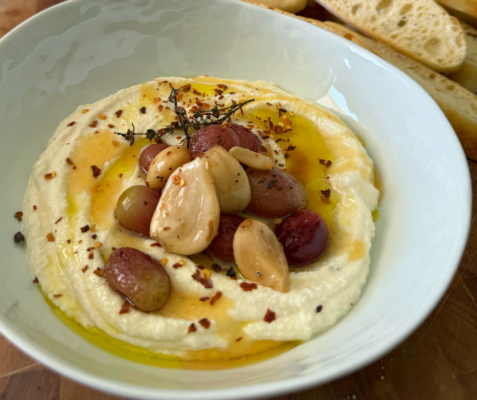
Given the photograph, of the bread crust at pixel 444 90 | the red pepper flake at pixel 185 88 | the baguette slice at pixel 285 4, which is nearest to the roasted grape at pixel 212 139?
the red pepper flake at pixel 185 88

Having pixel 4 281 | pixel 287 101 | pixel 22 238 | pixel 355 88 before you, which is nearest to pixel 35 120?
pixel 22 238

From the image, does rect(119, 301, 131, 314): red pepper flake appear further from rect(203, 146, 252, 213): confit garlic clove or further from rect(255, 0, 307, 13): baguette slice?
rect(255, 0, 307, 13): baguette slice

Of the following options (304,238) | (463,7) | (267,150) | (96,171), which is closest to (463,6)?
(463,7)

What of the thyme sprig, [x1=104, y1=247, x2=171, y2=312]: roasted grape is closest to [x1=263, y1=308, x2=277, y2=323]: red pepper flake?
[x1=104, y1=247, x2=171, y2=312]: roasted grape

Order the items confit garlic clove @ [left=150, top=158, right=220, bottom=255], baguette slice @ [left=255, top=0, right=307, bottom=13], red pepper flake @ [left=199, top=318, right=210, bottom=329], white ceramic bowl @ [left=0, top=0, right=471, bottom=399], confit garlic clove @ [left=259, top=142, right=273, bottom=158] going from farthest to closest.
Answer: baguette slice @ [left=255, top=0, right=307, bottom=13] < confit garlic clove @ [left=259, top=142, right=273, bottom=158] < confit garlic clove @ [left=150, top=158, right=220, bottom=255] < red pepper flake @ [left=199, top=318, right=210, bottom=329] < white ceramic bowl @ [left=0, top=0, right=471, bottom=399]

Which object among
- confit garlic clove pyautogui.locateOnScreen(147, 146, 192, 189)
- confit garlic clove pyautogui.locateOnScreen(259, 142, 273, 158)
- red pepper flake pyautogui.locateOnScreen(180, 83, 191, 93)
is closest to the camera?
confit garlic clove pyautogui.locateOnScreen(147, 146, 192, 189)

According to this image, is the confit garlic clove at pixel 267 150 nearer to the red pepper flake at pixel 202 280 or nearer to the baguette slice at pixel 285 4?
the red pepper flake at pixel 202 280
